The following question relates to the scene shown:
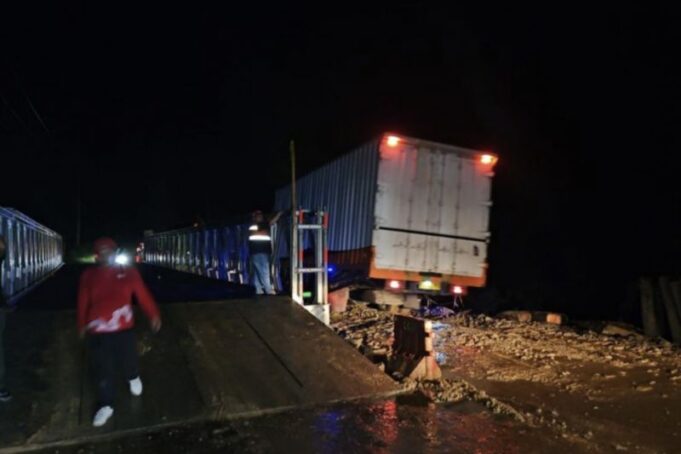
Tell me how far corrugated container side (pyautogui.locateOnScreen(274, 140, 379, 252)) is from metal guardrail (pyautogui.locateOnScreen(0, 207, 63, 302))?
5368mm

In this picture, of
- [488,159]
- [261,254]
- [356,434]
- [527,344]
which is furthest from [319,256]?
[488,159]

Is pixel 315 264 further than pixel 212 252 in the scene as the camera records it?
No

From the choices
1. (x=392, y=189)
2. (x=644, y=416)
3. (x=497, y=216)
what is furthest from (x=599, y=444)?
(x=497, y=216)

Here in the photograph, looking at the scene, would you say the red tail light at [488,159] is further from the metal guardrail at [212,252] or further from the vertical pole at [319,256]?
the metal guardrail at [212,252]

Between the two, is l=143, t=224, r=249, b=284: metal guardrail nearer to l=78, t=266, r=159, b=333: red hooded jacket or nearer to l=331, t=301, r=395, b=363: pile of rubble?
l=331, t=301, r=395, b=363: pile of rubble

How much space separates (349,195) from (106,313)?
7.19 m

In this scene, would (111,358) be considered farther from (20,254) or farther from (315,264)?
(20,254)

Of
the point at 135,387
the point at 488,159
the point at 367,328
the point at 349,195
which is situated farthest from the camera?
the point at 349,195

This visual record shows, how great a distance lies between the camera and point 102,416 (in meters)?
4.35

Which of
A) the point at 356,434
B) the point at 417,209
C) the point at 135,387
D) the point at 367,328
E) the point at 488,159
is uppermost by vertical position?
the point at 488,159

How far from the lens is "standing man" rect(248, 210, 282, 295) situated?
9.27 meters

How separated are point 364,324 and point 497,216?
680 inches

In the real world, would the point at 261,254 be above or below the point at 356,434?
above

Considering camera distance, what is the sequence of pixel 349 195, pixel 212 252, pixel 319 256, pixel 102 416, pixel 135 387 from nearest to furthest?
pixel 102 416, pixel 135 387, pixel 319 256, pixel 349 195, pixel 212 252
